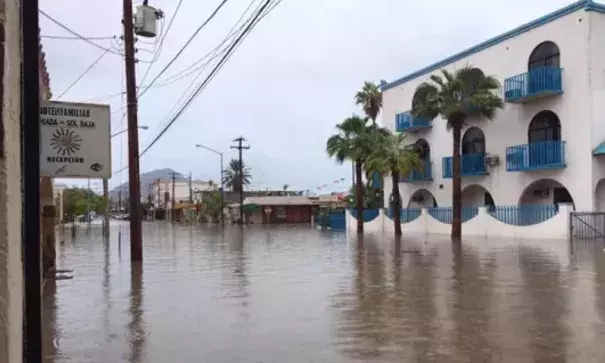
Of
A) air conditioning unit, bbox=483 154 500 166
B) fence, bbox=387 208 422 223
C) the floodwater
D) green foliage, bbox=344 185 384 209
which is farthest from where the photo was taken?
green foliage, bbox=344 185 384 209

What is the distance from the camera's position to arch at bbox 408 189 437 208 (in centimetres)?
4234

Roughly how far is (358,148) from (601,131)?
49.5 feet

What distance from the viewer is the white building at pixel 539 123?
93.6 feet

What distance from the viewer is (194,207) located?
106 m

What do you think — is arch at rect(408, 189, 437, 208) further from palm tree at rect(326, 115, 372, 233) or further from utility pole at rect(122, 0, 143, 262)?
utility pole at rect(122, 0, 143, 262)

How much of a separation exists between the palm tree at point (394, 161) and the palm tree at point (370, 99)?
11.7 metres

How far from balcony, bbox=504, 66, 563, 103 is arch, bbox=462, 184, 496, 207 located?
685cm

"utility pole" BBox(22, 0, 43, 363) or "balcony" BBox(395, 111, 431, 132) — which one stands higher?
"balcony" BBox(395, 111, 431, 132)

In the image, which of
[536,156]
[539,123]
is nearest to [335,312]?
[536,156]

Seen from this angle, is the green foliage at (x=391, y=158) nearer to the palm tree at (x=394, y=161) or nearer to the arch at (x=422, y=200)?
the palm tree at (x=394, y=161)

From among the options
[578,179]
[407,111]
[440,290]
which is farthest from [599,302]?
[407,111]

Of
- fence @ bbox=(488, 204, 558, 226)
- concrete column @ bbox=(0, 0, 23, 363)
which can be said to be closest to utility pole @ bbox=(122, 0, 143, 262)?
concrete column @ bbox=(0, 0, 23, 363)

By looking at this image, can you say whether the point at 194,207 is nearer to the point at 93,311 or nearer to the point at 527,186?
the point at 527,186

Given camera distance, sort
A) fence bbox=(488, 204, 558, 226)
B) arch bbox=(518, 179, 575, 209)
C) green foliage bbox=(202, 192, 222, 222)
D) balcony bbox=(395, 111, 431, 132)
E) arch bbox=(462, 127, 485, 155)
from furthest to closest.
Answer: green foliage bbox=(202, 192, 222, 222) < balcony bbox=(395, 111, 431, 132) < arch bbox=(462, 127, 485, 155) < arch bbox=(518, 179, 575, 209) < fence bbox=(488, 204, 558, 226)
